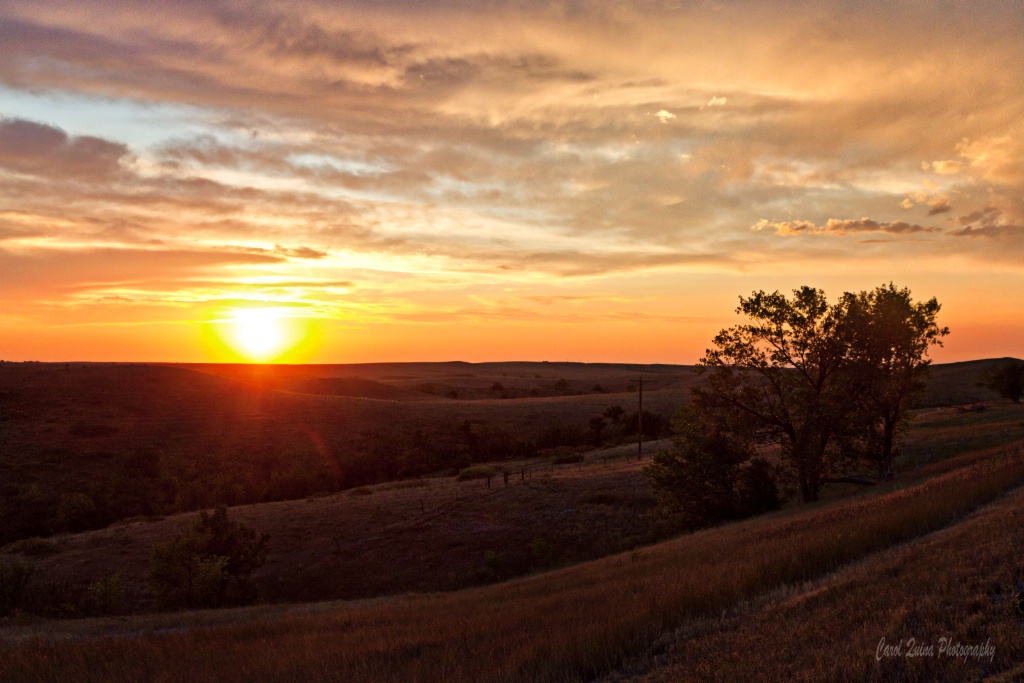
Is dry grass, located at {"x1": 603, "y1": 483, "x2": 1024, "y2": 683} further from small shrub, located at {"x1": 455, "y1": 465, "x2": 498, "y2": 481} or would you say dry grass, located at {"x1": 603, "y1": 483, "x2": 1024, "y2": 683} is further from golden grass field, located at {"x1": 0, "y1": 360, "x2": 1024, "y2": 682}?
small shrub, located at {"x1": 455, "y1": 465, "x2": 498, "y2": 481}

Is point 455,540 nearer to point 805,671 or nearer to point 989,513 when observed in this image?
point 989,513

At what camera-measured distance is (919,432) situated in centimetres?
4822

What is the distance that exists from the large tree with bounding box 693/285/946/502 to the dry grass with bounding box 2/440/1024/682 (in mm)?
17404

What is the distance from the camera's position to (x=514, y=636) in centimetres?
902

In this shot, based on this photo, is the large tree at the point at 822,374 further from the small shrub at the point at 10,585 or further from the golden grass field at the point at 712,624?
the small shrub at the point at 10,585

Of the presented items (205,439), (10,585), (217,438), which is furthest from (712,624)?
(217,438)

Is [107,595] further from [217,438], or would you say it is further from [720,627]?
[217,438]

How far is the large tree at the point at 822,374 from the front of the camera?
33.0 meters

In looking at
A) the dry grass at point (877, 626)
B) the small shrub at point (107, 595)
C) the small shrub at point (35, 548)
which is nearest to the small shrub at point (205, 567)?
the small shrub at point (107, 595)

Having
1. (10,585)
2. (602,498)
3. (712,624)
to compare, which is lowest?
(10,585)

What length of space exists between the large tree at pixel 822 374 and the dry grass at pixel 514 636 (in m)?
17.4

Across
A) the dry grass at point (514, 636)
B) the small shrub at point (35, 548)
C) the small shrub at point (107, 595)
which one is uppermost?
the dry grass at point (514, 636)

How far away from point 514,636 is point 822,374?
31.0 m

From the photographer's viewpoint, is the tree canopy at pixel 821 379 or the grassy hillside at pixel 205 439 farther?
the grassy hillside at pixel 205 439
